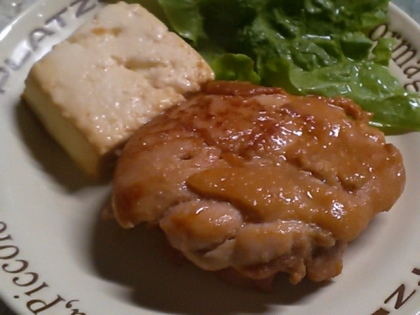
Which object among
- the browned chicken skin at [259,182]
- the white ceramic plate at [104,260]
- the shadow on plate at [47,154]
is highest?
the browned chicken skin at [259,182]

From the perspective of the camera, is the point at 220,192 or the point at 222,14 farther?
the point at 222,14

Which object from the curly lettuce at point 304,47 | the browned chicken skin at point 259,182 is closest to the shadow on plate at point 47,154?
the browned chicken skin at point 259,182

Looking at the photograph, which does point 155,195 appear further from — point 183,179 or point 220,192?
point 220,192

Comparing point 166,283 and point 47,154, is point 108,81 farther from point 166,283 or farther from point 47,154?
point 166,283

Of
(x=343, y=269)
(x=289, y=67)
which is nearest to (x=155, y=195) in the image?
(x=343, y=269)

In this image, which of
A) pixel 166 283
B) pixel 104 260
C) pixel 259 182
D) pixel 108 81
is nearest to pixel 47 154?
pixel 108 81

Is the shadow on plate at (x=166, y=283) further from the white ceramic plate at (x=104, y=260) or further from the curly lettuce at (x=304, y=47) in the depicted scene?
the curly lettuce at (x=304, y=47)

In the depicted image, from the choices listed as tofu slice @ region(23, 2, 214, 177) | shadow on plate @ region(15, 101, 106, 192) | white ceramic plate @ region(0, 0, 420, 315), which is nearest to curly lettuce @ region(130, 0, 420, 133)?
tofu slice @ region(23, 2, 214, 177)
